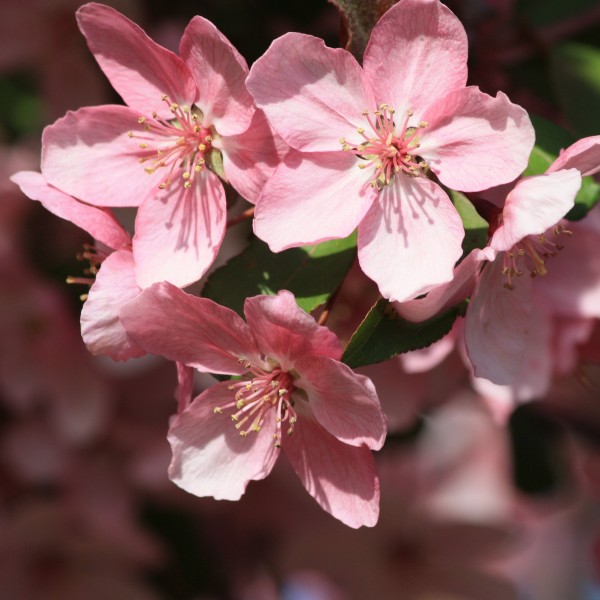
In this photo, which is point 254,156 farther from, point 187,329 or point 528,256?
point 528,256

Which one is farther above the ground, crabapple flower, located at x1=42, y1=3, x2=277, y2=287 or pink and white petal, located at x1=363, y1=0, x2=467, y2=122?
pink and white petal, located at x1=363, y1=0, x2=467, y2=122

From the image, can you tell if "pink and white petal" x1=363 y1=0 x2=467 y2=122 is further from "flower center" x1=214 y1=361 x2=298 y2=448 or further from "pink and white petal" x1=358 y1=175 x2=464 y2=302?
"flower center" x1=214 y1=361 x2=298 y2=448

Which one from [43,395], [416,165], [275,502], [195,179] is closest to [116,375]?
[43,395]

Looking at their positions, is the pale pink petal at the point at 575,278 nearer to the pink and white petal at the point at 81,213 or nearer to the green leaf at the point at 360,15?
the green leaf at the point at 360,15

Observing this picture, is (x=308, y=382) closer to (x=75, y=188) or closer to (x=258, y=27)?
(x=75, y=188)

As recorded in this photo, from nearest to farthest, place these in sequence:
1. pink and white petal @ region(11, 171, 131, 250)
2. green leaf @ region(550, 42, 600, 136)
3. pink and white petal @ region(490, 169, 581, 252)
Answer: pink and white petal @ region(490, 169, 581, 252)
pink and white petal @ region(11, 171, 131, 250)
green leaf @ region(550, 42, 600, 136)

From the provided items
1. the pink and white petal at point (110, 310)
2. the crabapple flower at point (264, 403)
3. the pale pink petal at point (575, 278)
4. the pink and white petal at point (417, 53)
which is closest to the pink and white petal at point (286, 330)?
the crabapple flower at point (264, 403)

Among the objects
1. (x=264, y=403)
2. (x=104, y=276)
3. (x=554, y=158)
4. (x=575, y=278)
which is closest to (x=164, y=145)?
(x=104, y=276)

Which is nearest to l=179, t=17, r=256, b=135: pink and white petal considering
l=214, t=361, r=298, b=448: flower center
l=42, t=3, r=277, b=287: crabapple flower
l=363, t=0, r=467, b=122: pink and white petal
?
l=42, t=3, r=277, b=287: crabapple flower
